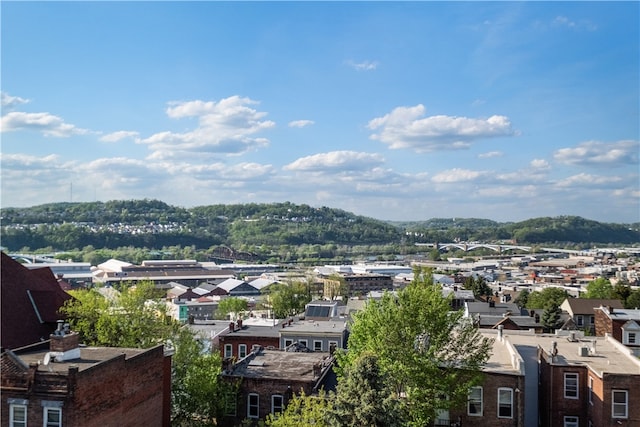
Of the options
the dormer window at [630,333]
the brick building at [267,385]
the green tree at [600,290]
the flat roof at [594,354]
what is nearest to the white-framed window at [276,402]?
the brick building at [267,385]

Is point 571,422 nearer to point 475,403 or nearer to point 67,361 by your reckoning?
point 475,403

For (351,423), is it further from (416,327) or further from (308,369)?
(308,369)

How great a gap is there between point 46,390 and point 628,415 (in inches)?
1040

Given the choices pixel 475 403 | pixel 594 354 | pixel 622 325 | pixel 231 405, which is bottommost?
pixel 231 405

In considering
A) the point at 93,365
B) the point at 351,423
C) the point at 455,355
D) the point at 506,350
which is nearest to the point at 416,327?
the point at 455,355

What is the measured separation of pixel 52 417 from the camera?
21.3m

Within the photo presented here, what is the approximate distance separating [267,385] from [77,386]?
509 inches

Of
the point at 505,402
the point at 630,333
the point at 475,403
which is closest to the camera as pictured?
the point at 505,402

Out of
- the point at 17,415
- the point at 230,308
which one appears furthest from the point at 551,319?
the point at 17,415

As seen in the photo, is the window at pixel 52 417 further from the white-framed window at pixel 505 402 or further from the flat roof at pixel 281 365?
the white-framed window at pixel 505 402

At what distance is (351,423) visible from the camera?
77.8ft

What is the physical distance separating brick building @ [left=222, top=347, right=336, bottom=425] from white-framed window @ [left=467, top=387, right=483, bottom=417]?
7.40m

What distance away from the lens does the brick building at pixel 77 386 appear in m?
21.2

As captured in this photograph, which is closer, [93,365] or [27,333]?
[93,365]
